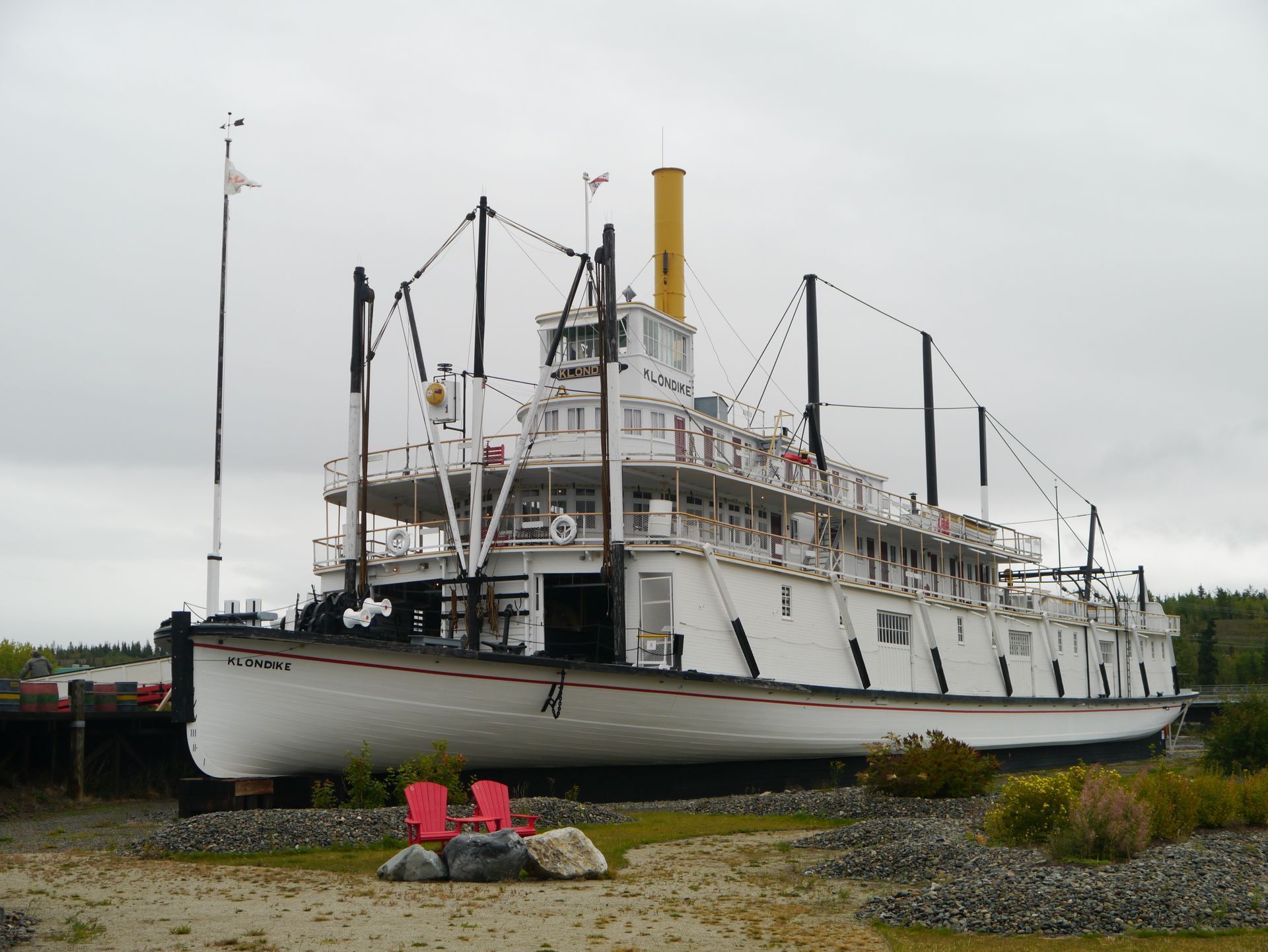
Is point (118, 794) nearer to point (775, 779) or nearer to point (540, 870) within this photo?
point (775, 779)

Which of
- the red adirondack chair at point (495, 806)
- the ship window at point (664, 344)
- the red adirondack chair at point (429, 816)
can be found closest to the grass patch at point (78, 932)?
the red adirondack chair at point (429, 816)

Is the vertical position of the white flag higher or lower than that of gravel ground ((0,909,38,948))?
higher

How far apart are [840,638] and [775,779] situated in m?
3.94

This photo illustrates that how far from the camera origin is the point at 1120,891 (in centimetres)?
1077

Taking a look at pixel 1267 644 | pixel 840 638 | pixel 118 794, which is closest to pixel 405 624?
pixel 118 794

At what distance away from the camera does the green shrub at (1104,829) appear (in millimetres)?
12703

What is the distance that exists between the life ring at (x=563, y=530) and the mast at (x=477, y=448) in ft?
4.52

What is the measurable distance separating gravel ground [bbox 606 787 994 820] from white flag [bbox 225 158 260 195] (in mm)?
13128

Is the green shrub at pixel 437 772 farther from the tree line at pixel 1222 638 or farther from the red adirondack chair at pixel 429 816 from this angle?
the tree line at pixel 1222 638

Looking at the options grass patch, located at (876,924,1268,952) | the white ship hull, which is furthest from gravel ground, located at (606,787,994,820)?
grass patch, located at (876,924,1268,952)

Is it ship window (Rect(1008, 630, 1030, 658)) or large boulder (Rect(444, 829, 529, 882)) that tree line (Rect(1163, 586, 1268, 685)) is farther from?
large boulder (Rect(444, 829, 529, 882))

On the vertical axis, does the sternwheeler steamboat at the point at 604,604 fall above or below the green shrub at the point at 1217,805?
above

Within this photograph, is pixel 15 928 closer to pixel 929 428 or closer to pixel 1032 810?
pixel 1032 810

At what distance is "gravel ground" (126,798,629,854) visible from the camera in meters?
15.3
